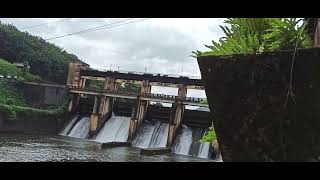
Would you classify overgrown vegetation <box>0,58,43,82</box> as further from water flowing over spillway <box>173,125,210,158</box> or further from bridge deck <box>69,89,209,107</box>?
water flowing over spillway <box>173,125,210,158</box>

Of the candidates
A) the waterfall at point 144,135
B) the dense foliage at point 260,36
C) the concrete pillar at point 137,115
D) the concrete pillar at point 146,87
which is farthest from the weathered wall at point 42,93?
the dense foliage at point 260,36

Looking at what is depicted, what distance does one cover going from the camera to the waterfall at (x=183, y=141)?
39094mm

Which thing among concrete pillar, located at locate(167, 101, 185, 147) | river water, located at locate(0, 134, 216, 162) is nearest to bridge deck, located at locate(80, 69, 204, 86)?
concrete pillar, located at locate(167, 101, 185, 147)

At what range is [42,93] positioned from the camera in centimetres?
5038

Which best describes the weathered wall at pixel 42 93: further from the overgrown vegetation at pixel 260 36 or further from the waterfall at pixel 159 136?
the overgrown vegetation at pixel 260 36

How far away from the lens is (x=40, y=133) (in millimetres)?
44000

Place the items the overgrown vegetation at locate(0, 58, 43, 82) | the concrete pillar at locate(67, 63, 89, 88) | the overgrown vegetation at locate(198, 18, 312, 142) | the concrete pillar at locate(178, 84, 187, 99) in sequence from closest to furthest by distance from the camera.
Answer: the overgrown vegetation at locate(198, 18, 312, 142) → the concrete pillar at locate(178, 84, 187, 99) → the concrete pillar at locate(67, 63, 89, 88) → the overgrown vegetation at locate(0, 58, 43, 82)

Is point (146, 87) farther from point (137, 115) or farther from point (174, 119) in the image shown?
point (174, 119)

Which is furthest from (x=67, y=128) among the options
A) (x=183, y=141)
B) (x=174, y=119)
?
(x=183, y=141)

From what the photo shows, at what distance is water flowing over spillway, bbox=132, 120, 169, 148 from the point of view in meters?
40.8
